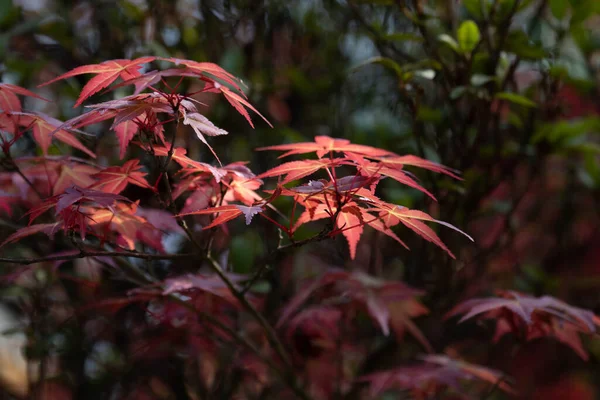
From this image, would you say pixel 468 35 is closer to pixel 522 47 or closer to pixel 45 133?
pixel 522 47

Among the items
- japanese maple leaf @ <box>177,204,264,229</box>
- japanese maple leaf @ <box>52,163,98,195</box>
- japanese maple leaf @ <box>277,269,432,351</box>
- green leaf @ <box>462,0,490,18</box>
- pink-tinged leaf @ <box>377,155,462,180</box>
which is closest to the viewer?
japanese maple leaf @ <box>177,204,264,229</box>

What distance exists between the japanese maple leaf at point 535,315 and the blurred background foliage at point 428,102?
193 mm

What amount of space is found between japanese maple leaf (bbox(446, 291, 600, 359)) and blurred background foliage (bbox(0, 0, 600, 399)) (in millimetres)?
193

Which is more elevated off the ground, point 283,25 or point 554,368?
point 283,25

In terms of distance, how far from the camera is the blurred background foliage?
1.03 m

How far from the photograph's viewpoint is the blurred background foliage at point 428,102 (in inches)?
40.5

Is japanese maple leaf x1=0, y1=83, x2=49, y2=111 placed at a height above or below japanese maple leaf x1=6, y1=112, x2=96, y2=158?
above

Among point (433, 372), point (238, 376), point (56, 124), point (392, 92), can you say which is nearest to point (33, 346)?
point (238, 376)

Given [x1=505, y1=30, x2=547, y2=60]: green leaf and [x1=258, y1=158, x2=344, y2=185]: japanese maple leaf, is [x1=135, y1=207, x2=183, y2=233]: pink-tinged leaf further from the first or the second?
[x1=505, y1=30, x2=547, y2=60]: green leaf

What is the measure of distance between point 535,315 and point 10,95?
758mm

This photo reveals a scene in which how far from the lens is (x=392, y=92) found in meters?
1.47

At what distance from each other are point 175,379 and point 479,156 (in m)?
0.74

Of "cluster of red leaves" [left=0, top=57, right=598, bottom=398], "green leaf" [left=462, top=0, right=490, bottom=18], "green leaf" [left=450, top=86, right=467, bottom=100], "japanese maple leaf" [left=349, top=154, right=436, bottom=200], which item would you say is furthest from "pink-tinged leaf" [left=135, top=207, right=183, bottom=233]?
"green leaf" [left=462, top=0, right=490, bottom=18]

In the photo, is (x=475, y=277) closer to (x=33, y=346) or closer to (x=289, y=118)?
(x=289, y=118)
